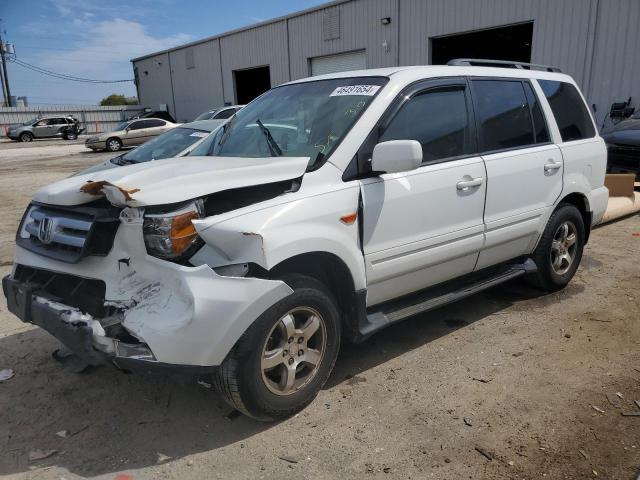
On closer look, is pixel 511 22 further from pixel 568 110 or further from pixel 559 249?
pixel 559 249

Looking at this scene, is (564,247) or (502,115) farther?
(564,247)

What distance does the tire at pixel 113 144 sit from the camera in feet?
78.3

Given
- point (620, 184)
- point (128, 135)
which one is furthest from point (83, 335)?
point (128, 135)

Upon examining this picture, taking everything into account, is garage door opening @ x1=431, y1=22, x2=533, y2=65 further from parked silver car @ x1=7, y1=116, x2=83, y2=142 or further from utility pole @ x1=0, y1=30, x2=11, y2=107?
utility pole @ x1=0, y1=30, x2=11, y2=107

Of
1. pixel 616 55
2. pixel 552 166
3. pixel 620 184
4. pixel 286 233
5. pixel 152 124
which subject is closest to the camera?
pixel 286 233

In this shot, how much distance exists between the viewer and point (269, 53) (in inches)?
1037

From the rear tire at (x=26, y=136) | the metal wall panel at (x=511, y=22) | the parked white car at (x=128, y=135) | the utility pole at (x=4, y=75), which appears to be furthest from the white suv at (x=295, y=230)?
the utility pole at (x=4, y=75)

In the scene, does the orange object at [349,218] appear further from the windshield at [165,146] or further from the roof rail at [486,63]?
the windshield at [165,146]

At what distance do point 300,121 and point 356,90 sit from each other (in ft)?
1.39

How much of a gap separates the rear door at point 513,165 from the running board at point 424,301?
0.13 m

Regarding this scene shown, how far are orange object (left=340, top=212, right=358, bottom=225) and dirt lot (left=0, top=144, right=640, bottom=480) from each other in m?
1.07

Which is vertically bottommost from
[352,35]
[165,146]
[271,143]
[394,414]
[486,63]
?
[394,414]

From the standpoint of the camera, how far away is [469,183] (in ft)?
12.0

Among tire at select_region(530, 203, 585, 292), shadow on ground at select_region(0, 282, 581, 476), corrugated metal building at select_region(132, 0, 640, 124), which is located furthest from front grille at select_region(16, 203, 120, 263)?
corrugated metal building at select_region(132, 0, 640, 124)
